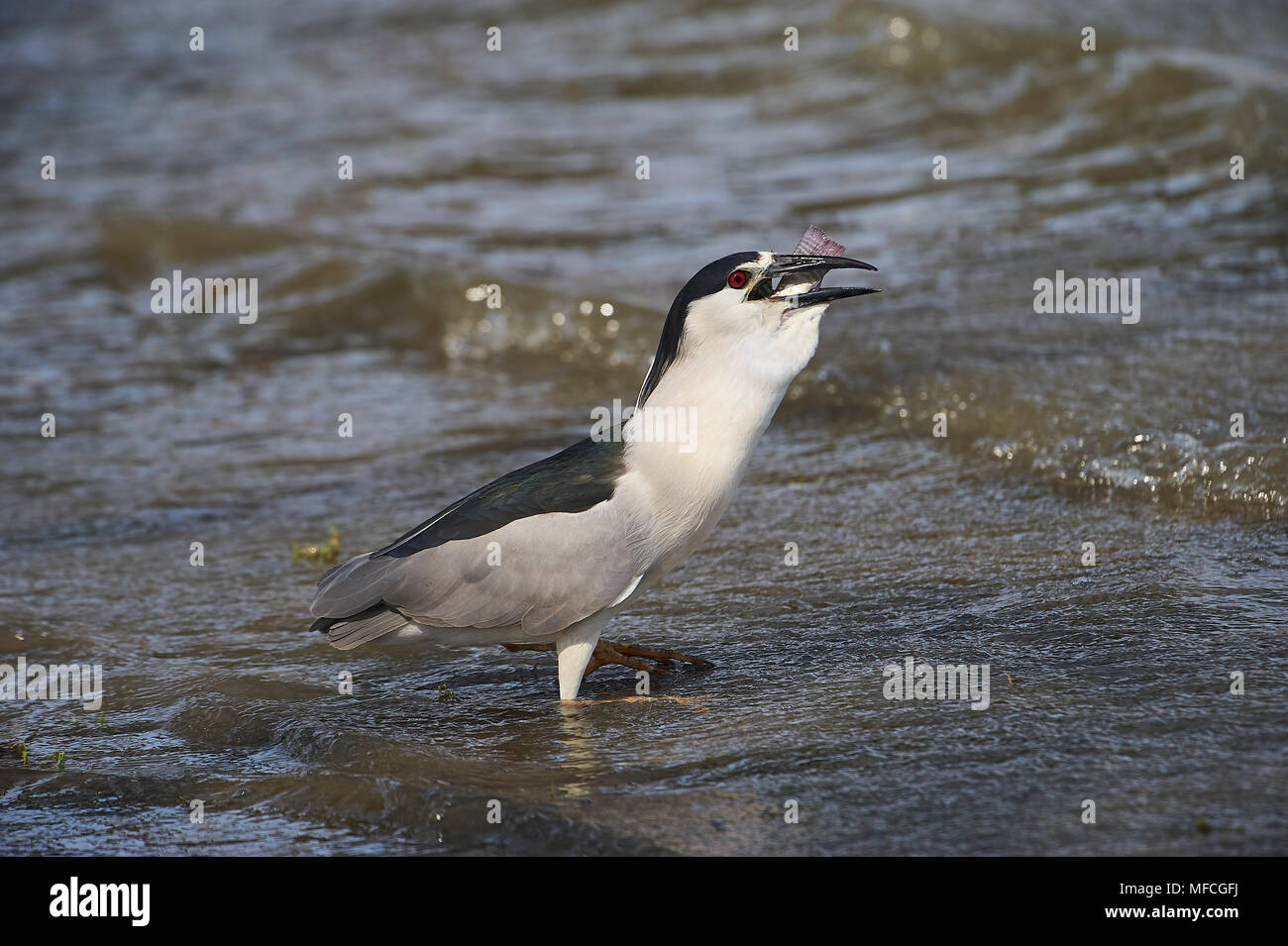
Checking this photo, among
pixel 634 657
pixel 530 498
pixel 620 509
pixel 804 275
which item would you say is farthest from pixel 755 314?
pixel 634 657

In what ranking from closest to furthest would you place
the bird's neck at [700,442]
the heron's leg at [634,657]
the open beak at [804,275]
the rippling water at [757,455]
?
the rippling water at [757,455], the open beak at [804,275], the bird's neck at [700,442], the heron's leg at [634,657]

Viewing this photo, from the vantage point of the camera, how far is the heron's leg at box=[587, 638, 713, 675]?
4816mm

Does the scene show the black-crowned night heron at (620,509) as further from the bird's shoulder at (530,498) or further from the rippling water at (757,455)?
the rippling water at (757,455)

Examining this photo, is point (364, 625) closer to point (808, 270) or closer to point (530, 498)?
point (530, 498)

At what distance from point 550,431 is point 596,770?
370 centimetres

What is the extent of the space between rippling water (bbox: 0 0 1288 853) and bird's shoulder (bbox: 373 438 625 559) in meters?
0.59

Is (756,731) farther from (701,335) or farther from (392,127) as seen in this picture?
(392,127)

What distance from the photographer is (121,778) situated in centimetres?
430

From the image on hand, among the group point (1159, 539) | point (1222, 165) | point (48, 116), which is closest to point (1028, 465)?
point (1159, 539)

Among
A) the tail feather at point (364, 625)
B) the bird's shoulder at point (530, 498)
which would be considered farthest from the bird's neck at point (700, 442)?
the tail feather at point (364, 625)

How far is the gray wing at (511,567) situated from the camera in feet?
14.6

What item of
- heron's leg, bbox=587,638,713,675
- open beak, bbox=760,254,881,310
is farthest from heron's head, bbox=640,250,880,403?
heron's leg, bbox=587,638,713,675

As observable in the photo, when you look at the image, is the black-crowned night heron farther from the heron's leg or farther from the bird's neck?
the heron's leg
